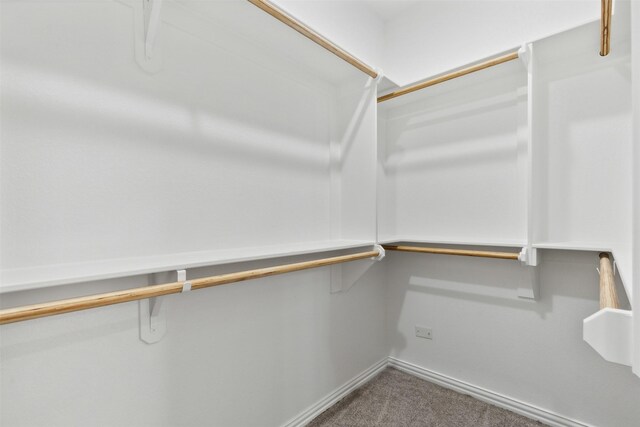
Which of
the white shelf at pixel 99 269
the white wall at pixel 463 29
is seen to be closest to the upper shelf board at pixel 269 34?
the white wall at pixel 463 29

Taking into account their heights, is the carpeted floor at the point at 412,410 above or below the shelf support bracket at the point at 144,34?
below

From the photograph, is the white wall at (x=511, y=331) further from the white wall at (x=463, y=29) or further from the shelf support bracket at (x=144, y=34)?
the shelf support bracket at (x=144, y=34)

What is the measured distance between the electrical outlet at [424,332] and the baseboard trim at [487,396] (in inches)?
8.5

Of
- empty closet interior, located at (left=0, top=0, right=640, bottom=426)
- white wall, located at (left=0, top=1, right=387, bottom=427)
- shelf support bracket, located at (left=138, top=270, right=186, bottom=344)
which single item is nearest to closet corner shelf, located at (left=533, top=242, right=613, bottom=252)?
empty closet interior, located at (left=0, top=0, right=640, bottom=426)

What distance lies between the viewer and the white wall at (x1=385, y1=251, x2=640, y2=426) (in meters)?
1.51

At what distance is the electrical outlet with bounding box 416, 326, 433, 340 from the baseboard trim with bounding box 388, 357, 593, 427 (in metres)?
0.22

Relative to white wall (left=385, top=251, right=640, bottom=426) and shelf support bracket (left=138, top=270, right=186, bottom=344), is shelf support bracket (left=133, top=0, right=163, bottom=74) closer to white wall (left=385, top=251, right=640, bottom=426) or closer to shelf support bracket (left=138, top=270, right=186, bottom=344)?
shelf support bracket (left=138, top=270, right=186, bottom=344)

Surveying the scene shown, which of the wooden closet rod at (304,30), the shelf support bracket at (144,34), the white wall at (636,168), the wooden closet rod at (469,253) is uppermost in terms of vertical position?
the wooden closet rod at (304,30)

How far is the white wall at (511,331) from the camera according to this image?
151cm

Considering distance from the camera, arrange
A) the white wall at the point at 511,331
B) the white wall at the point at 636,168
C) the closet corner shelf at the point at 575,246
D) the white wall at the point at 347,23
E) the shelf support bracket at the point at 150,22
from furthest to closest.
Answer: the white wall at the point at 347,23 < the white wall at the point at 511,331 < the closet corner shelf at the point at 575,246 < the shelf support bracket at the point at 150,22 < the white wall at the point at 636,168

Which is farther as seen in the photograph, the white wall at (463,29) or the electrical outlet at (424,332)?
the electrical outlet at (424,332)

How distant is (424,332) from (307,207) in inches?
47.5

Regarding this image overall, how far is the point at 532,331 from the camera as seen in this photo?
1.68 meters

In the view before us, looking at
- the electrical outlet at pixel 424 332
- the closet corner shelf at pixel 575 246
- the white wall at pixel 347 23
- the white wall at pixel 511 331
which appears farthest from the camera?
the electrical outlet at pixel 424 332
